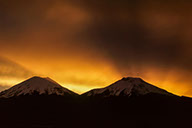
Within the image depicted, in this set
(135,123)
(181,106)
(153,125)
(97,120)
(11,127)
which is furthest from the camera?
(181,106)

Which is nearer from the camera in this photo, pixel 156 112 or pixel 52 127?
pixel 52 127

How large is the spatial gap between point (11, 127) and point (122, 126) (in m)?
79.6

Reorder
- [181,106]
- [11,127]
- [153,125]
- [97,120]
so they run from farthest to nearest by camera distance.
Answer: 1. [181,106]
2. [97,120]
3. [153,125]
4. [11,127]

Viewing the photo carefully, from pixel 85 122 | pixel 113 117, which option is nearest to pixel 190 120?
pixel 113 117

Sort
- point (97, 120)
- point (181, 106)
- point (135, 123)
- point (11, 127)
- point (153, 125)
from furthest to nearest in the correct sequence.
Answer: point (181, 106), point (97, 120), point (135, 123), point (153, 125), point (11, 127)

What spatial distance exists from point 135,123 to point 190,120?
1610 inches

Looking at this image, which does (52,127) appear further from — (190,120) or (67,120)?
(190,120)

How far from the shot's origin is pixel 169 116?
177 m

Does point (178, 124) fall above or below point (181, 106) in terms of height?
below

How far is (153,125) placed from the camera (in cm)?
15988

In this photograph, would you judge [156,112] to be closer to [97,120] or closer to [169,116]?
[169,116]

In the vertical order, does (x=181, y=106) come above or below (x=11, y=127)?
above

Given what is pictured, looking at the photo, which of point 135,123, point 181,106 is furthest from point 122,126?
point 181,106

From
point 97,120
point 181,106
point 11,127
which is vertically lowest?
point 11,127
